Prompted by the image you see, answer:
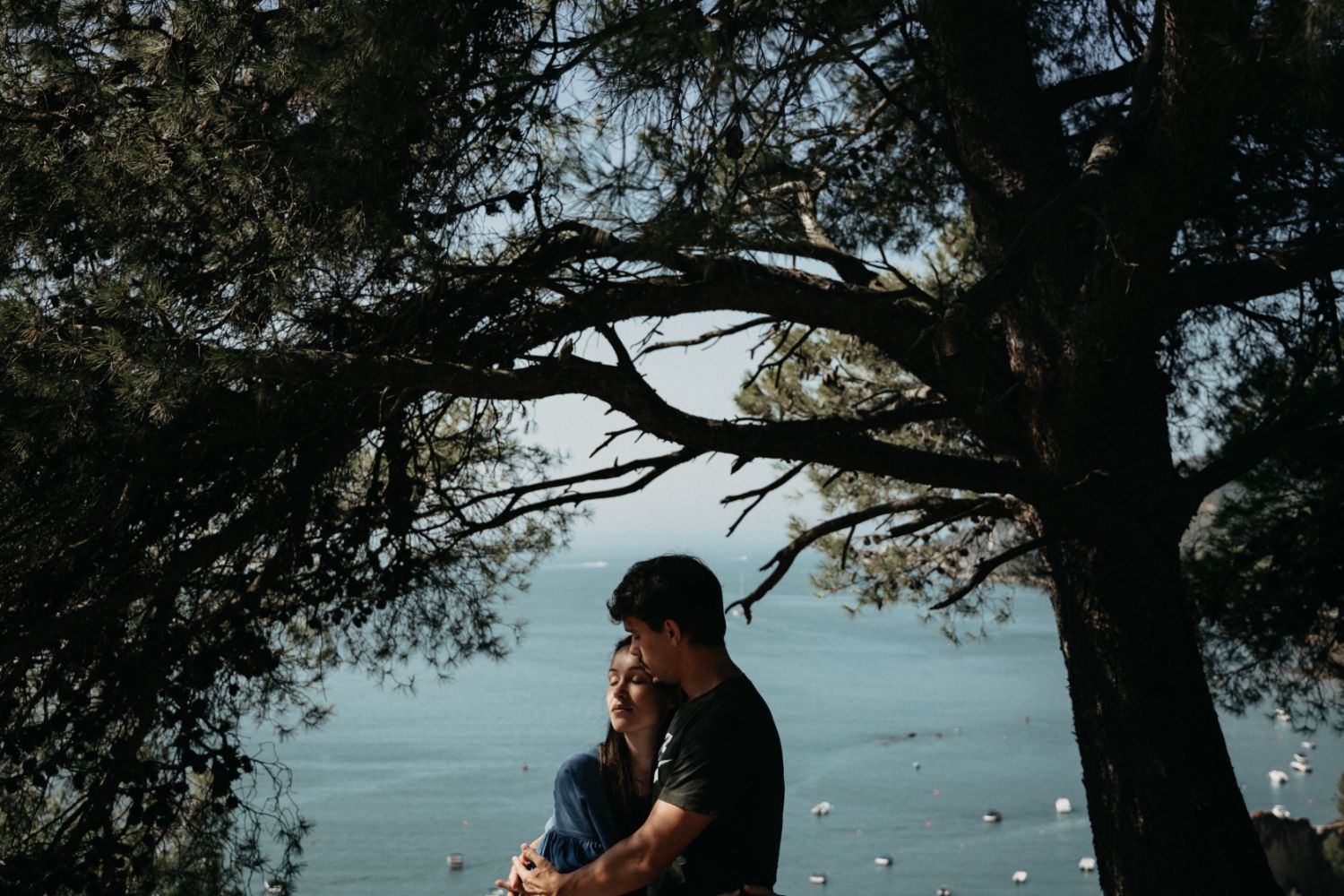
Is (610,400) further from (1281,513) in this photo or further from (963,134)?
(1281,513)

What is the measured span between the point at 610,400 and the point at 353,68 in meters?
0.96

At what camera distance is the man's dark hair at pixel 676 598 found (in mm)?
1800

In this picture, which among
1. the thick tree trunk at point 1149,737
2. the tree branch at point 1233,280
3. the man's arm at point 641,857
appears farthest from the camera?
the tree branch at point 1233,280

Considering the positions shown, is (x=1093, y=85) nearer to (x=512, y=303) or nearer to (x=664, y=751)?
(x=512, y=303)

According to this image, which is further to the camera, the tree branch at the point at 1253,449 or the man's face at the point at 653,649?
the tree branch at the point at 1253,449

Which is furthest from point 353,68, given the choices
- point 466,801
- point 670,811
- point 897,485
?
point 466,801

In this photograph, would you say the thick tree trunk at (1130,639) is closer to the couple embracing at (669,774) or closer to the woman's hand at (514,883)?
the couple embracing at (669,774)

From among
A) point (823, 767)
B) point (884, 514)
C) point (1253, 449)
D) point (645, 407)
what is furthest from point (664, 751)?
point (823, 767)

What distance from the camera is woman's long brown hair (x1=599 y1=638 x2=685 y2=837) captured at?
1.86 meters

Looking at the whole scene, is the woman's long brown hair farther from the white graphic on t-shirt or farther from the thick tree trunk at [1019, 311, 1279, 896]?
the thick tree trunk at [1019, 311, 1279, 896]

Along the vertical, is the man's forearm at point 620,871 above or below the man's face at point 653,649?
below

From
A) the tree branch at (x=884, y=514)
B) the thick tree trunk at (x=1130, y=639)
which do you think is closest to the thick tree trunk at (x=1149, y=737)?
the thick tree trunk at (x=1130, y=639)

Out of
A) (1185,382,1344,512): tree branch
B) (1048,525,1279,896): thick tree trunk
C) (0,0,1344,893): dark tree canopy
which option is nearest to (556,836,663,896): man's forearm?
(0,0,1344,893): dark tree canopy

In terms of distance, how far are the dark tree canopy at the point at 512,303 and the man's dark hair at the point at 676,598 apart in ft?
2.77
